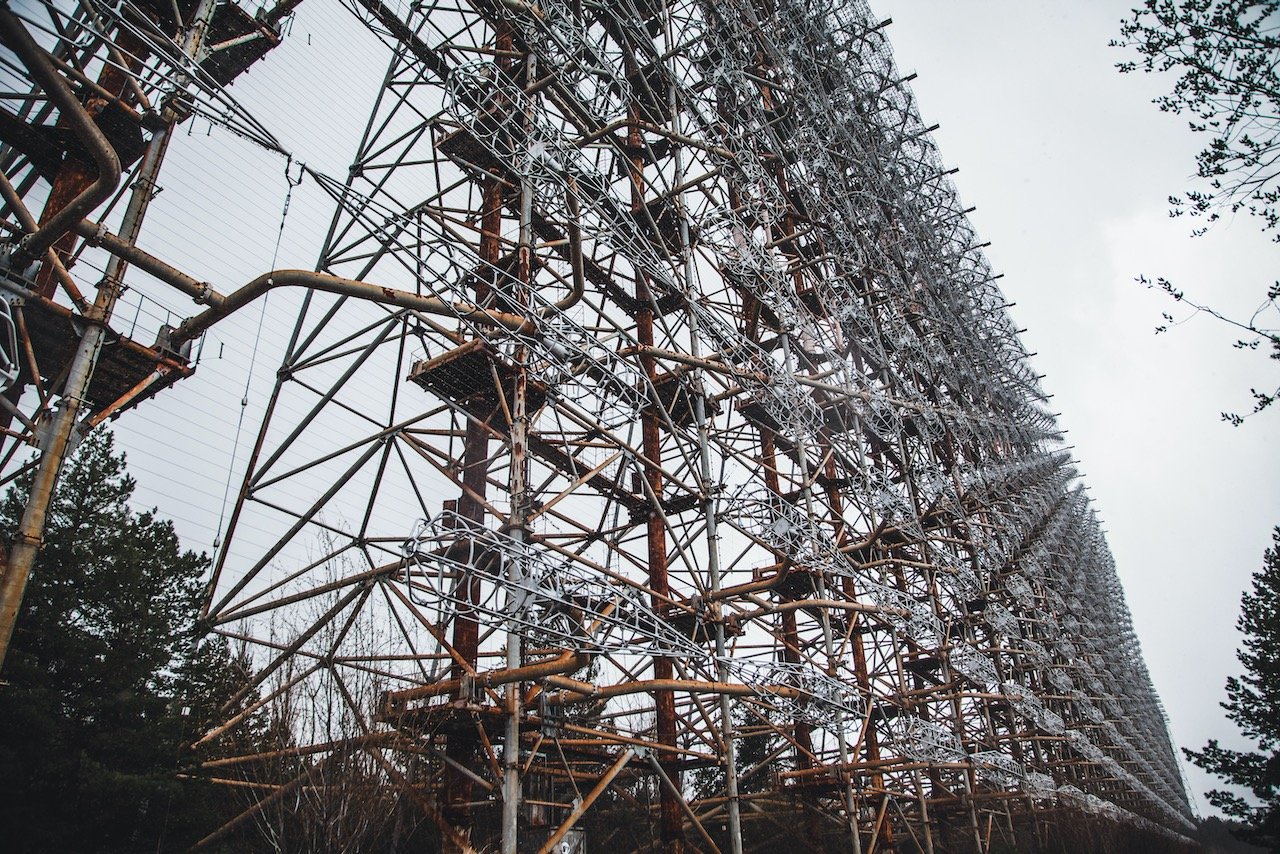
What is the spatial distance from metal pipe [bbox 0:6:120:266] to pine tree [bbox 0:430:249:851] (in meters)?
7.45

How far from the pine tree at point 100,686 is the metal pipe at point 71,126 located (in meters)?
7.45

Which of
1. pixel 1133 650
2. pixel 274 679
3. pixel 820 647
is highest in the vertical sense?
pixel 1133 650

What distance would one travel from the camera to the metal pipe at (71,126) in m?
4.95

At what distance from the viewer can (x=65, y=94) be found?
5246mm

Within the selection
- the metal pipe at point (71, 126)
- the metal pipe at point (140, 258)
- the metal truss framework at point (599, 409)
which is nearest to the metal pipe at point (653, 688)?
the metal truss framework at point (599, 409)

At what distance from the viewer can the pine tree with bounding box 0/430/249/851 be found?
12672 millimetres

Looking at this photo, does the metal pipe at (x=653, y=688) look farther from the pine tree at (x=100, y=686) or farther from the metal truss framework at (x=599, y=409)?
the pine tree at (x=100, y=686)

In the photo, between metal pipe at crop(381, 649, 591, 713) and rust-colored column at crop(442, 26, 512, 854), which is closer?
metal pipe at crop(381, 649, 591, 713)

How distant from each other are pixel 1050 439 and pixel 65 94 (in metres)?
50.0

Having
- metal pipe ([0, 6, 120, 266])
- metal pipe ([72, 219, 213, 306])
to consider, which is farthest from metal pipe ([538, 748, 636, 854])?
metal pipe ([0, 6, 120, 266])

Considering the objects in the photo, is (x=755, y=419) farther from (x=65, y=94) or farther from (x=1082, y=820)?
(x=1082, y=820)

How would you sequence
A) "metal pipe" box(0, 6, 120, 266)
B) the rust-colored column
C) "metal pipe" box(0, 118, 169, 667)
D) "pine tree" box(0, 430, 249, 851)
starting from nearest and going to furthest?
"metal pipe" box(0, 6, 120, 266) < "metal pipe" box(0, 118, 169, 667) < the rust-colored column < "pine tree" box(0, 430, 249, 851)

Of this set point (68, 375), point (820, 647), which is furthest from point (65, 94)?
point (820, 647)

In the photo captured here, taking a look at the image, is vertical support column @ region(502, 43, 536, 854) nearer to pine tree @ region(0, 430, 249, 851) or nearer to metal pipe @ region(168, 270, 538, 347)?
metal pipe @ region(168, 270, 538, 347)
